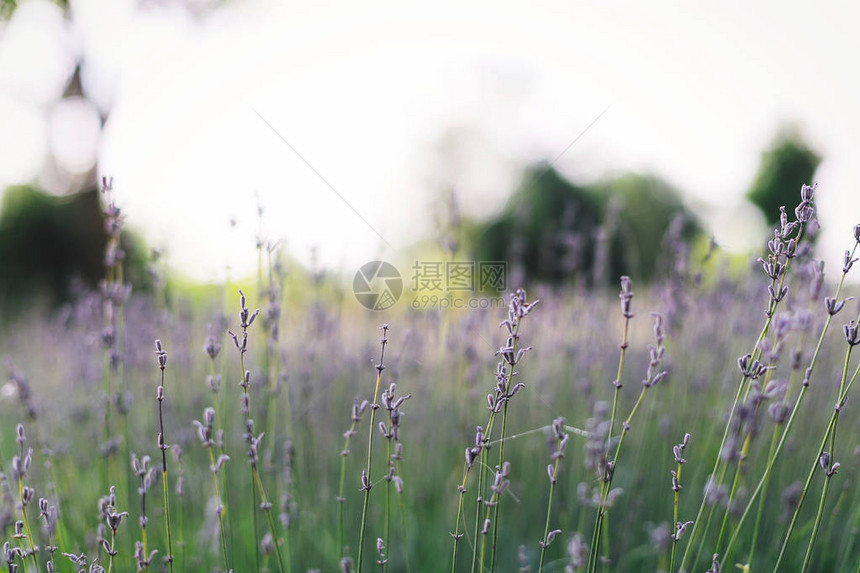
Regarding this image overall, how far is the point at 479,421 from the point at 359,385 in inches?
27.4

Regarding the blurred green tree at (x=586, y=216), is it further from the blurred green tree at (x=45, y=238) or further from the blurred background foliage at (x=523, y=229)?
the blurred green tree at (x=45, y=238)

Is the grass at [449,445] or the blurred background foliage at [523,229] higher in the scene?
the blurred background foliage at [523,229]

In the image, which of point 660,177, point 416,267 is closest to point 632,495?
point 416,267

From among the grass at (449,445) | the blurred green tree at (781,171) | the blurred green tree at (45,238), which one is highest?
the blurred green tree at (781,171)

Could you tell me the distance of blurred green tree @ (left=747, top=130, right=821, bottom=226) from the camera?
36.2 ft

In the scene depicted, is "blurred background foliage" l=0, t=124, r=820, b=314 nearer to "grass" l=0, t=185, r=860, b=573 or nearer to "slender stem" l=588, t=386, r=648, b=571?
"grass" l=0, t=185, r=860, b=573

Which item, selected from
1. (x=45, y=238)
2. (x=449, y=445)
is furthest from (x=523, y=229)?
(x=45, y=238)

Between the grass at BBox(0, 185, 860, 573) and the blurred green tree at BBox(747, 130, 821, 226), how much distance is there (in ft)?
32.4

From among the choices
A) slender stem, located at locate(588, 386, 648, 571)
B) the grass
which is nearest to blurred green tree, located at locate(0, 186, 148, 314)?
the grass

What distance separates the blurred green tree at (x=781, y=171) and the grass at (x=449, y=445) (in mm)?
9864

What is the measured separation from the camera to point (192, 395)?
2.60 m

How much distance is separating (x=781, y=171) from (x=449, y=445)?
37.8ft

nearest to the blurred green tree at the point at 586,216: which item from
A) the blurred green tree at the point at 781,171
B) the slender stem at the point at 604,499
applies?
the blurred green tree at the point at 781,171

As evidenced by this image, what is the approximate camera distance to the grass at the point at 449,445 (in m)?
1.50
